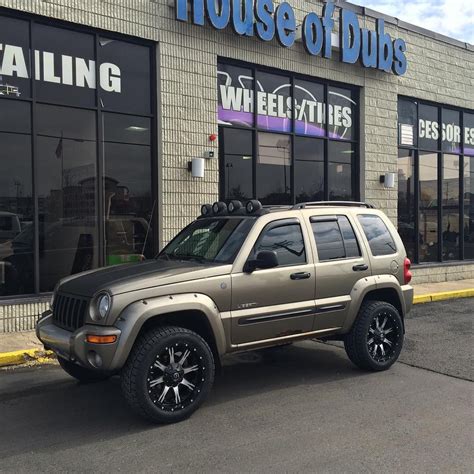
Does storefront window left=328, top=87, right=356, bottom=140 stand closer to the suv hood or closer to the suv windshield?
the suv windshield

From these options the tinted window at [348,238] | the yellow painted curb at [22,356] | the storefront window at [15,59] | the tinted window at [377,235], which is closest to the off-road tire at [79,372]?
the yellow painted curb at [22,356]

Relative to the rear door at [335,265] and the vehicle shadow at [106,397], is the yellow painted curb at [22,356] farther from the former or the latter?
the rear door at [335,265]

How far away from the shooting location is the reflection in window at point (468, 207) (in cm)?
1530

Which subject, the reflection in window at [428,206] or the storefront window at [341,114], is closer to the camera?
the storefront window at [341,114]

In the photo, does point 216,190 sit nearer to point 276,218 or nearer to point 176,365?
point 276,218

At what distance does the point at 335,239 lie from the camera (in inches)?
234

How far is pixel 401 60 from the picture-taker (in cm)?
1287

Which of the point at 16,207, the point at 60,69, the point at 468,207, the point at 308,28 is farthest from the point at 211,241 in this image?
the point at 468,207

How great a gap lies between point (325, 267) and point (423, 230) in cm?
946

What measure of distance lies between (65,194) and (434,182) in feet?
33.2

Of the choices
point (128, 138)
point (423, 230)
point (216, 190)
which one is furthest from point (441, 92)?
point (128, 138)

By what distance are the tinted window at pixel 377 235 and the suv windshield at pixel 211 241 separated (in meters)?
1.62

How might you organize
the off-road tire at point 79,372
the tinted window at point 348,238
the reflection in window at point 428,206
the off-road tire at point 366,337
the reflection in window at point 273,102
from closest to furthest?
A: the off-road tire at point 79,372 → the off-road tire at point 366,337 → the tinted window at point 348,238 → the reflection in window at point 273,102 → the reflection in window at point 428,206

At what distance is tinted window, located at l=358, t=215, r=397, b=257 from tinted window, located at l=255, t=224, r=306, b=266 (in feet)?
3.48
